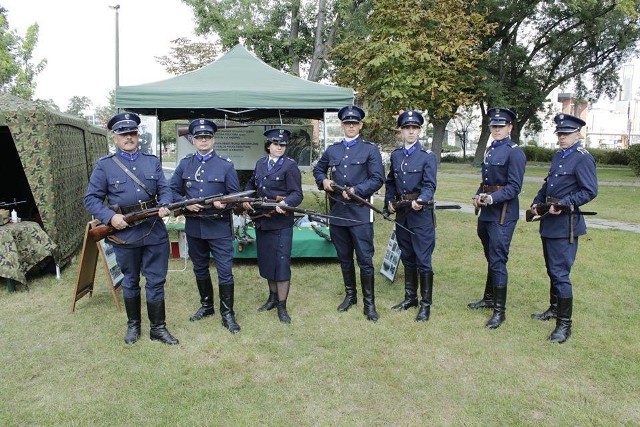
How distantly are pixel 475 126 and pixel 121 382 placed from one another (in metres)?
61.4

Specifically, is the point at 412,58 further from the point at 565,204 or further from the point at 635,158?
the point at 635,158

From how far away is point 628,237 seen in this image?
8805 millimetres

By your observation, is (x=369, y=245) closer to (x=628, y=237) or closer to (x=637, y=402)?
(x=637, y=402)

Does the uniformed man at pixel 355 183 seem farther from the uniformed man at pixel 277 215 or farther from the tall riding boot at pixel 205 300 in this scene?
the tall riding boot at pixel 205 300

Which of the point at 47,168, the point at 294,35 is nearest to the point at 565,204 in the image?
the point at 47,168

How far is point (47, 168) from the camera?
6082 mm

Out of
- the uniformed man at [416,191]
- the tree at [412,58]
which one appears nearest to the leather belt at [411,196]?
the uniformed man at [416,191]

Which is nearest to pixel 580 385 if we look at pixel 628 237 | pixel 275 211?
pixel 275 211

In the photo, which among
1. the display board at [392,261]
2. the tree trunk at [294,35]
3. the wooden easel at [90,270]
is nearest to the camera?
the wooden easel at [90,270]

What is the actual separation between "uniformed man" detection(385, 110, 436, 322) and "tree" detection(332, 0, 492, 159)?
9.43 feet

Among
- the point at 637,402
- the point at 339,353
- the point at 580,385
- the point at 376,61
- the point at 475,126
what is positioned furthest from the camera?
the point at 475,126

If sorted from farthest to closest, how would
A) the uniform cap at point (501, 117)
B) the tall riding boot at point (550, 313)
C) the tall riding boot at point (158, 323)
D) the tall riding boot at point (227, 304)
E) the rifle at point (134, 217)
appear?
the tall riding boot at point (550, 313) < the tall riding boot at point (227, 304) < the uniform cap at point (501, 117) < the tall riding boot at point (158, 323) < the rifle at point (134, 217)

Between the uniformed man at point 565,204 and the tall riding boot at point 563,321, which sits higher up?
the uniformed man at point 565,204

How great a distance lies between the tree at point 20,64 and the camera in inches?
701
